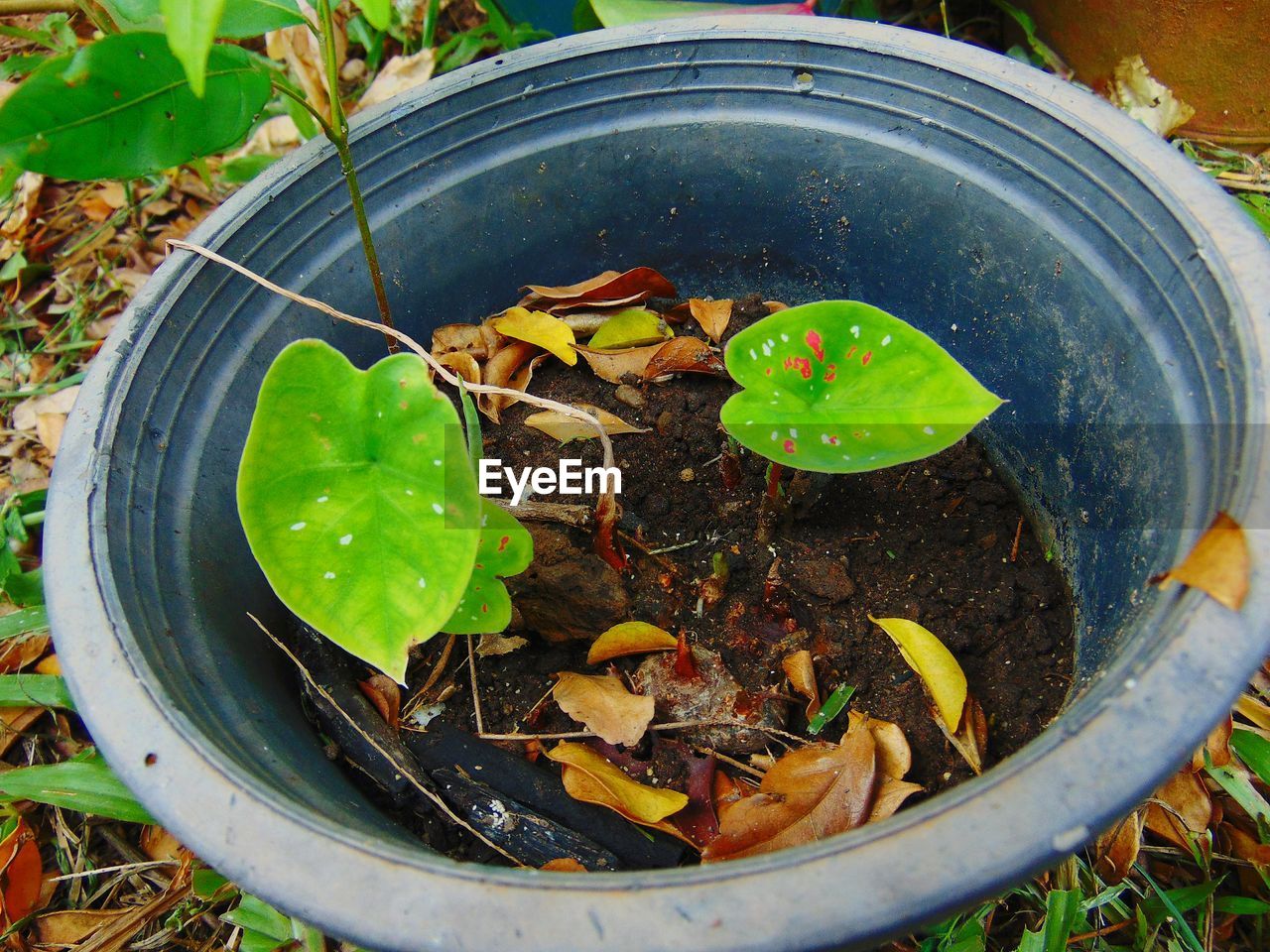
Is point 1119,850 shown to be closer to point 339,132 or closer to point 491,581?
point 491,581

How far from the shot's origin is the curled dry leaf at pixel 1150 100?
157cm

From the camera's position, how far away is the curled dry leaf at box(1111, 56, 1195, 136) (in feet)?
5.14

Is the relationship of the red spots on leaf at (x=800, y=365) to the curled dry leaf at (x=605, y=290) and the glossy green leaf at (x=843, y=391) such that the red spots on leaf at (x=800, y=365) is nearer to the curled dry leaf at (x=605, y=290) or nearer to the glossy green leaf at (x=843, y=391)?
the glossy green leaf at (x=843, y=391)

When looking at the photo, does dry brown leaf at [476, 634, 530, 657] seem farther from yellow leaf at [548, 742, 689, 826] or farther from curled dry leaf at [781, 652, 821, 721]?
curled dry leaf at [781, 652, 821, 721]

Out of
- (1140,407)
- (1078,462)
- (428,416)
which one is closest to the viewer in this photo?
(428,416)

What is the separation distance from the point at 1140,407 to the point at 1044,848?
0.44 m

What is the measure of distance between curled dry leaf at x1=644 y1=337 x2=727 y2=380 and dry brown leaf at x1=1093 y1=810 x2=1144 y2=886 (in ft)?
2.14

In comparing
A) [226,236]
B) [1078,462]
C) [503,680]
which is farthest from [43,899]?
[1078,462]

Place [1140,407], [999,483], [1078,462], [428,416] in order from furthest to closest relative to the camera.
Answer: [999,483] < [1078,462] < [1140,407] < [428,416]

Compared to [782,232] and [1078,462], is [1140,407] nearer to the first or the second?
[1078,462]

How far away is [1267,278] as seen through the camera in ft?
2.30

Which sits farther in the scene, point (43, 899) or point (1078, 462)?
point (43, 899)

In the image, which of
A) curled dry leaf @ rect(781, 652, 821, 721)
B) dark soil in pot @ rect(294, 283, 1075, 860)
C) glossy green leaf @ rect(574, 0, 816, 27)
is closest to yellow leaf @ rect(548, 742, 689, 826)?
dark soil in pot @ rect(294, 283, 1075, 860)

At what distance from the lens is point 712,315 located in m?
1.13
